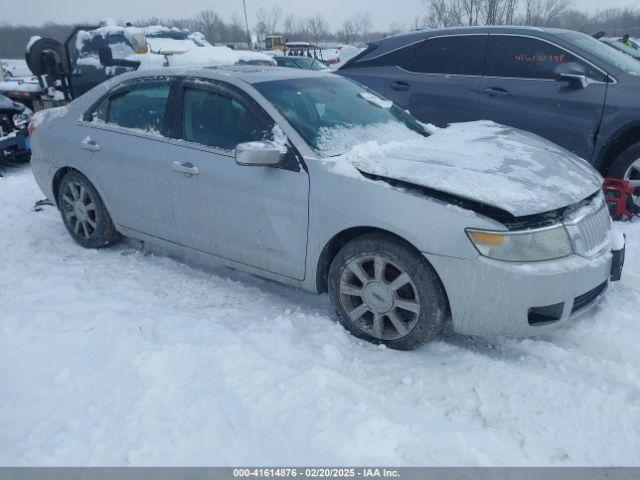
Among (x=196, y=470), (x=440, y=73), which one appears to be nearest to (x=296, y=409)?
(x=196, y=470)

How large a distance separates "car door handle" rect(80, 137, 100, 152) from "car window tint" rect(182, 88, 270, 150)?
0.96m

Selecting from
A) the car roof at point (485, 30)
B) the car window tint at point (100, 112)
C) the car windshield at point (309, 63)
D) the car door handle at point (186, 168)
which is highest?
the car roof at point (485, 30)

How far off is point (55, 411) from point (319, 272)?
1.57 metres

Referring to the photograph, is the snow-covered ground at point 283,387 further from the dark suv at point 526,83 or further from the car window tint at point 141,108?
the dark suv at point 526,83

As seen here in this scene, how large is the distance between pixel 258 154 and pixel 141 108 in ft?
4.92

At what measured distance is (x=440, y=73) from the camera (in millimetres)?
5469

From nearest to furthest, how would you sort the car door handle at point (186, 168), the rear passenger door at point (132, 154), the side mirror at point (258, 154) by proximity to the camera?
1. the side mirror at point (258, 154)
2. the car door handle at point (186, 168)
3. the rear passenger door at point (132, 154)

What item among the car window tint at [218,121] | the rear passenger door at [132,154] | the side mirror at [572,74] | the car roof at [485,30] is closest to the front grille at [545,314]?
the car window tint at [218,121]

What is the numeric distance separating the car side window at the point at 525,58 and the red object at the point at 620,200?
107 centimetres

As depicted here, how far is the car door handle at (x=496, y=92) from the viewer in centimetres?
509

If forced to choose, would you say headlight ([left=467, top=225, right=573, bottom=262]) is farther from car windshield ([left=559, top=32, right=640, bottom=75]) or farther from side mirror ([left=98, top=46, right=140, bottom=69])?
side mirror ([left=98, top=46, right=140, bottom=69])

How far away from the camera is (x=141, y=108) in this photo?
379cm

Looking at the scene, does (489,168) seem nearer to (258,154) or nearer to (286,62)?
(258,154)

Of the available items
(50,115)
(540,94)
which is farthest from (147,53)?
(540,94)
